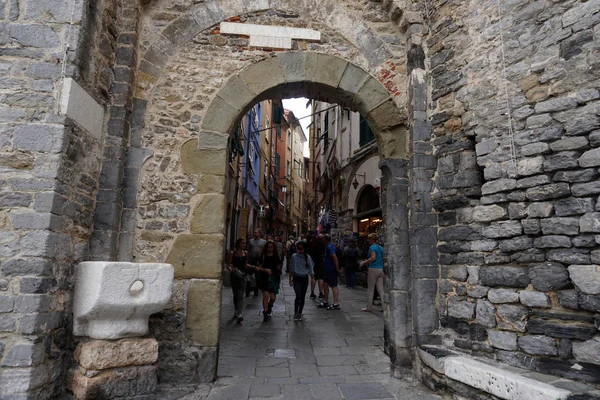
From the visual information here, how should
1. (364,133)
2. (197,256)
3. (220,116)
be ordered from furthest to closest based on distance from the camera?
1. (364,133)
2. (220,116)
3. (197,256)

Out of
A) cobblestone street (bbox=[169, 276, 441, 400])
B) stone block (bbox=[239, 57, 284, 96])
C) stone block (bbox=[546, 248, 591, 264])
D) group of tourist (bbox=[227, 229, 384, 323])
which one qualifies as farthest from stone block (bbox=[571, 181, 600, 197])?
group of tourist (bbox=[227, 229, 384, 323])

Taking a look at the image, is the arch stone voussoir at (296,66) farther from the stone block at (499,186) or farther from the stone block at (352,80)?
the stone block at (499,186)

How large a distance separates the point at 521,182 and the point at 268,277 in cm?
382

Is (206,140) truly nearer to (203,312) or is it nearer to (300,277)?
(203,312)

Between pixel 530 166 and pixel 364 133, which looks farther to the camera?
pixel 364 133

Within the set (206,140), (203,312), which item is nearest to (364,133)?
(206,140)

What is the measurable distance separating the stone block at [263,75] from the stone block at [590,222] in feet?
9.76

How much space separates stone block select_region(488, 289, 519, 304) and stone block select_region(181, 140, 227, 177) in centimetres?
270

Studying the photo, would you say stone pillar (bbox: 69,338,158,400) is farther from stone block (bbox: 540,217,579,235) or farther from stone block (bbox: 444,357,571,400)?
stone block (bbox: 540,217,579,235)

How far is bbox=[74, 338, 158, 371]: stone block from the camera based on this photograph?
9.14 feet

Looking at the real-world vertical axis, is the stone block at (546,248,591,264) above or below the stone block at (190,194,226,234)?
below

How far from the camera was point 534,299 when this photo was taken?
2.88 meters

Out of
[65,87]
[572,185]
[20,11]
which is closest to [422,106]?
[572,185]

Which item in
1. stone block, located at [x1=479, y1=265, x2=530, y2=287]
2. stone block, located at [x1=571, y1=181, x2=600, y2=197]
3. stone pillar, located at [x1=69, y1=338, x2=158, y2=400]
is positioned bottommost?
stone pillar, located at [x1=69, y1=338, x2=158, y2=400]
